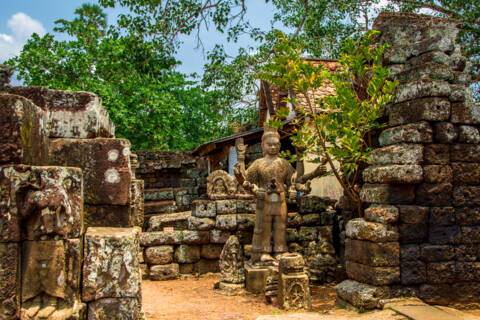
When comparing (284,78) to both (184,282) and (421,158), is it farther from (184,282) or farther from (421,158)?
(184,282)

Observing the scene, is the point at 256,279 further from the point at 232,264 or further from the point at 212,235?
the point at 212,235

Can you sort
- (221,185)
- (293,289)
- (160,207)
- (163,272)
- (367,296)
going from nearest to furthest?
(367,296) → (293,289) → (163,272) → (221,185) → (160,207)

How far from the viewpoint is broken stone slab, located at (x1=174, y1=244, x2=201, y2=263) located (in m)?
10.1

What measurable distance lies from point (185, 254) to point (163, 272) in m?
0.57

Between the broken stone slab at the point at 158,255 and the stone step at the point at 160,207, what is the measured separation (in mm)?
8254

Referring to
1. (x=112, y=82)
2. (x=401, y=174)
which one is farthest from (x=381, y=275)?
(x=112, y=82)

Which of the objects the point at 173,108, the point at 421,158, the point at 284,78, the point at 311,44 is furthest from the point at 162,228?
the point at 173,108

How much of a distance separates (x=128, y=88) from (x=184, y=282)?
15638mm

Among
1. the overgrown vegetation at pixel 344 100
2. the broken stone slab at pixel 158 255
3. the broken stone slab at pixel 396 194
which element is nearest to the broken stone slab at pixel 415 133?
the overgrown vegetation at pixel 344 100

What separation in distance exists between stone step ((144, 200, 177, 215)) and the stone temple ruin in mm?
6951

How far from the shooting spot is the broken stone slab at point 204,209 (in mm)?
10188

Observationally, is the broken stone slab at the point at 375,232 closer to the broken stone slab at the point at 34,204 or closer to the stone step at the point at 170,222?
the broken stone slab at the point at 34,204

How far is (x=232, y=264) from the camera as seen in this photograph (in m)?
8.92

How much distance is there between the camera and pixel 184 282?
968 cm
